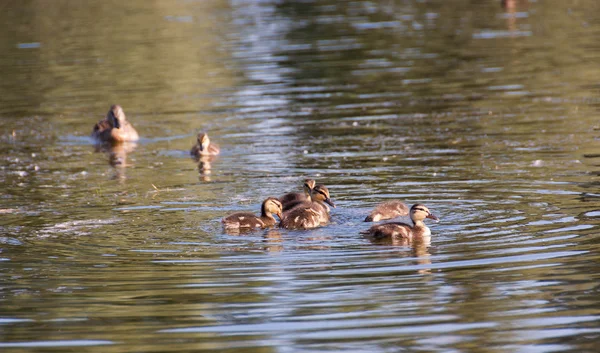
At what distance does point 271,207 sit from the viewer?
1228 cm

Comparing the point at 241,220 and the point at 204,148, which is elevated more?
the point at 204,148

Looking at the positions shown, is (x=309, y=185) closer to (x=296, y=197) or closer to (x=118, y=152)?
(x=296, y=197)

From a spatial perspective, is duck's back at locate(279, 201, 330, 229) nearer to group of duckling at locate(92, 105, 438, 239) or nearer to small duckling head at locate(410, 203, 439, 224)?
group of duckling at locate(92, 105, 438, 239)

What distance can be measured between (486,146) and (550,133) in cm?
133

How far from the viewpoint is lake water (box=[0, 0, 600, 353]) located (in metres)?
8.55

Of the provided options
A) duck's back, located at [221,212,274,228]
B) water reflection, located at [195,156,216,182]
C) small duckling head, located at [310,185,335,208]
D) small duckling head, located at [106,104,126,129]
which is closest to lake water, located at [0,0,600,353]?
water reflection, located at [195,156,216,182]

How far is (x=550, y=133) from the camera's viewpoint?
16953 millimetres

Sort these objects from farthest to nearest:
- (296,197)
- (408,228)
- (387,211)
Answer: (296,197)
(387,211)
(408,228)

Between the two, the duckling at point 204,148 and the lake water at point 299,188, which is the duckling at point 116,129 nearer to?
the lake water at point 299,188

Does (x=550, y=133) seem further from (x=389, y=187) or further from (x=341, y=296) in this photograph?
(x=341, y=296)

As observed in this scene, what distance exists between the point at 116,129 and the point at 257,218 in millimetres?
7819

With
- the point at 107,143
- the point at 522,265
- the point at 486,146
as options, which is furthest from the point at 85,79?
the point at 522,265

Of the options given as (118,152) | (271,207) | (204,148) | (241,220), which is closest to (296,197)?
(271,207)

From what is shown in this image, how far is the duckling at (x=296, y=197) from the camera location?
12766 millimetres
